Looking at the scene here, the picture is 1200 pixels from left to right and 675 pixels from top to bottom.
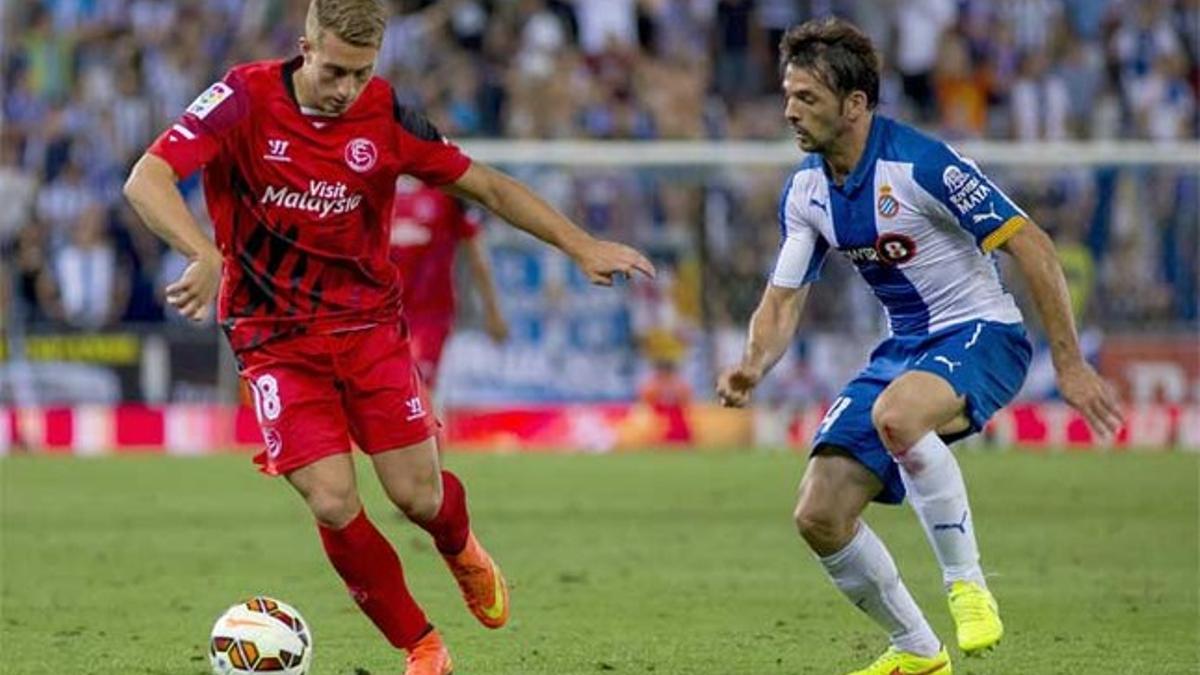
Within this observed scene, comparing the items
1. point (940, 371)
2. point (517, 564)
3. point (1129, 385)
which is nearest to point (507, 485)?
point (517, 564)

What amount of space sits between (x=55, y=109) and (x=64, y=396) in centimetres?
323

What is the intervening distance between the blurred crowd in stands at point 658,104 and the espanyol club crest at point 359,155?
14533mm

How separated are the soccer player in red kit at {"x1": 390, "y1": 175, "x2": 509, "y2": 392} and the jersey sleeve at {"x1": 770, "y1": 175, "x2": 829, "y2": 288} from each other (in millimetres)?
6584

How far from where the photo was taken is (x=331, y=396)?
841 cm

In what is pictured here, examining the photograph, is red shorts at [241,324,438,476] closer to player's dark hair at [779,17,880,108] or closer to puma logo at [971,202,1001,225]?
player's dark hair at [779,17,880,108]

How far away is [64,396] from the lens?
22.6 meters

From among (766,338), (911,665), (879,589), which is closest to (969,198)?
(766,338)

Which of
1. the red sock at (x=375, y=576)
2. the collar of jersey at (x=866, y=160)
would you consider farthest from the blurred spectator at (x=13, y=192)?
the collar of jersey at (x=866, y=160)

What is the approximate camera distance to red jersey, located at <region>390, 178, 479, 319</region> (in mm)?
15367

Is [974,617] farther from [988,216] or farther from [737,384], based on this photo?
[988,216]

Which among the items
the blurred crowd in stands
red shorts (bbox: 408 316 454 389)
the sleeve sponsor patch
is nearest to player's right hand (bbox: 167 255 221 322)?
the sleeve sponsor patch

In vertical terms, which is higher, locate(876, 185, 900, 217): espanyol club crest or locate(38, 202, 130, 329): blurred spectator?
locate(876, 185, 900, 217): espanyol club crest

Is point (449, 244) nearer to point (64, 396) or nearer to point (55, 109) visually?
point (64, 396)

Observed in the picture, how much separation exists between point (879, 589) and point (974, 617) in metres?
0.37
